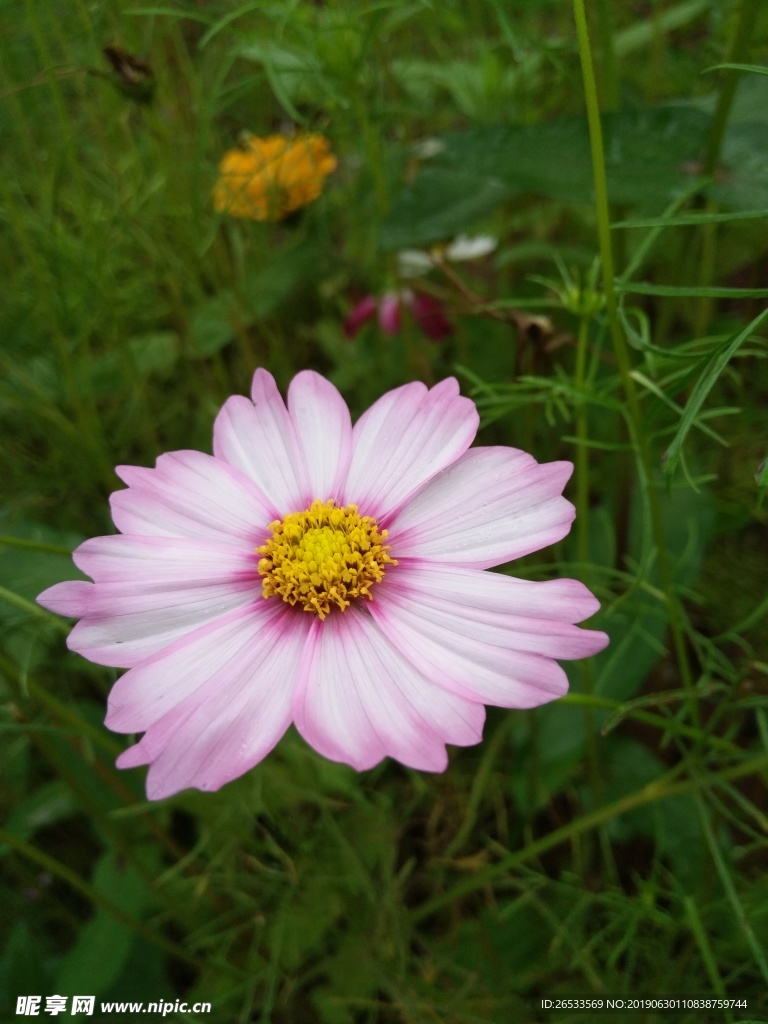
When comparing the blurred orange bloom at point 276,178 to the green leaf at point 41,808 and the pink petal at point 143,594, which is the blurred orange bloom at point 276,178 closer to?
the pink petal at point 143,594

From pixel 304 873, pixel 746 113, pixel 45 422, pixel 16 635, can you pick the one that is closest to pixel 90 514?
pixel 45 422

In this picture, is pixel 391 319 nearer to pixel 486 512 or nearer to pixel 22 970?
pixel 486 512

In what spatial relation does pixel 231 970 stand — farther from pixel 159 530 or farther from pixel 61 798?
pixel 159 530

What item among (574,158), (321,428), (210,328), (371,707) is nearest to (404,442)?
(321,428)

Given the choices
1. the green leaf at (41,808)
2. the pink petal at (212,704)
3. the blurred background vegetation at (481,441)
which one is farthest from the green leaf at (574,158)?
the green leaf at (41,808)

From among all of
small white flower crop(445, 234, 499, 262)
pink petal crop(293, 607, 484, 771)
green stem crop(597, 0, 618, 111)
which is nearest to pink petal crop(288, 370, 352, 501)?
pink petal crop(293, 607, 484, 771)

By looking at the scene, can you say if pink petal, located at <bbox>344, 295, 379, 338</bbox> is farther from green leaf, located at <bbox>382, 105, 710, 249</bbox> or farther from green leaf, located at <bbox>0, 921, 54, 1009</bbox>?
green leaf, located at <bbox>0, 921, 54, 1009</bbox>
